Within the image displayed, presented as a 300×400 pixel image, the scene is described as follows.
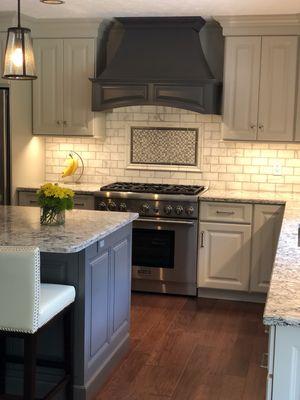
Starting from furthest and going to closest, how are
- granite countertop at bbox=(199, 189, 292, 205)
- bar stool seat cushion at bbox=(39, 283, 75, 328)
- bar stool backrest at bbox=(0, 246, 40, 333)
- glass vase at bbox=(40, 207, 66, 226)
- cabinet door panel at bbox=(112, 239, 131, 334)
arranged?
granite countertop at bbox=(199, 189, 292, 205), cabinet door panel at bbox=(112, 239, 131, 334), glass vase at bbox=(40, 207, 66, 226), bar stool seat cushion at bbox=(39, 283, 75, 328), bar stool backrest at bbox=(0, 246, 40, 333)

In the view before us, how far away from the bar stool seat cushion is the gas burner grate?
227cm

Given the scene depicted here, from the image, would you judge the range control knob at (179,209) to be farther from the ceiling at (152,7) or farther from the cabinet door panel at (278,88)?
the ceiling at (152,7)

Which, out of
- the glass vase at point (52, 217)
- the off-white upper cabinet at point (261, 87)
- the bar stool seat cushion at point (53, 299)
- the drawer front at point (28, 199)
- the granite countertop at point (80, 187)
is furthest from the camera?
→ the drawer front at point (28, 199)

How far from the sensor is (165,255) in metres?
5.27

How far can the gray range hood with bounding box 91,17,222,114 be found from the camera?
521 cm

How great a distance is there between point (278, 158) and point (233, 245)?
3.23 ft

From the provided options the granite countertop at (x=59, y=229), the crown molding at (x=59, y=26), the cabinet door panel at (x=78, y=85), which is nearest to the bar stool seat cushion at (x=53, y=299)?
the granite countertop at (x=59, y=229)

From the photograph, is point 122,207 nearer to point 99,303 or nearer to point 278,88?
point 278,88

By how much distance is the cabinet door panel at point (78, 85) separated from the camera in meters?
5.46

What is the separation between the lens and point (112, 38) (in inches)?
223

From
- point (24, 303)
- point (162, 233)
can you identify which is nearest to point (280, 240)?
point (24, 303)

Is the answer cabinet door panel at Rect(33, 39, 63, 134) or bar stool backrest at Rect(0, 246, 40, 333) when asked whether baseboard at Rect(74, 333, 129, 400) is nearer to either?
bar stool backrest at Rect(0, 246, 40, 333)

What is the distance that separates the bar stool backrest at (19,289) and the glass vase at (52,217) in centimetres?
76

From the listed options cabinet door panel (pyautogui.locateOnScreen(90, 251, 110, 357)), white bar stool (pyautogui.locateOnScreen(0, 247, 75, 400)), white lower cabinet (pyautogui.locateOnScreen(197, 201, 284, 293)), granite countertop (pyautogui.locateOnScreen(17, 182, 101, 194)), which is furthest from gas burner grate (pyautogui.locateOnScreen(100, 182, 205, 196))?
white bar stool (pyautogui.locateOnScreen(0, 247, 75, 400))
